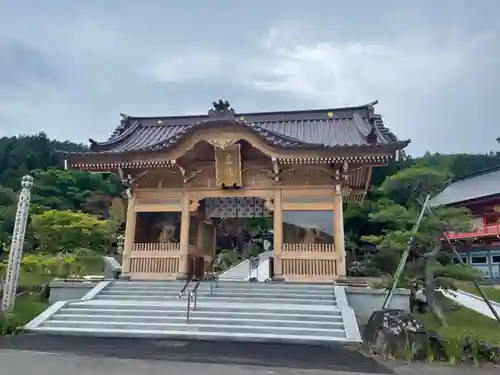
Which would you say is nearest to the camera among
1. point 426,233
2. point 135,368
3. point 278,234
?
point 135,368

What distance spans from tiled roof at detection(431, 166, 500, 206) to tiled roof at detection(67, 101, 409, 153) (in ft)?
51.6

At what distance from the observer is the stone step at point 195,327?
23.9 ft

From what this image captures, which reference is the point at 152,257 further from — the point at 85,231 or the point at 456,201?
the point at 456,201

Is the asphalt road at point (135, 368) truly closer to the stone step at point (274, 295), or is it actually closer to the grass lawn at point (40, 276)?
the stone step at point (274, 295)

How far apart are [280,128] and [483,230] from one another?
49.4ft

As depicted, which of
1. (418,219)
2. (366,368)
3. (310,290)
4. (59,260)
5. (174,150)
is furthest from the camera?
(59,260)

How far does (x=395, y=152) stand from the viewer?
1036cm

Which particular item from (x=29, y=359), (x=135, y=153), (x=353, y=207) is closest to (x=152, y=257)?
(x=135, y=153)

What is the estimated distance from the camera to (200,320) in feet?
26.1

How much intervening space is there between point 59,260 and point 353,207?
64.4 feet

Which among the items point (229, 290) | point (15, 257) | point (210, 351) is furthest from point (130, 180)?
point (210, 351)

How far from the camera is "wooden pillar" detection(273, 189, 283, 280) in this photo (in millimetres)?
11125

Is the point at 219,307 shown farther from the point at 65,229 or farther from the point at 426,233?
the point at 65,229

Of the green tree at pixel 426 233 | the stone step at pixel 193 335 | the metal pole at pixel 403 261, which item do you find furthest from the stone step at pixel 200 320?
the green tree at pixel 426 233
